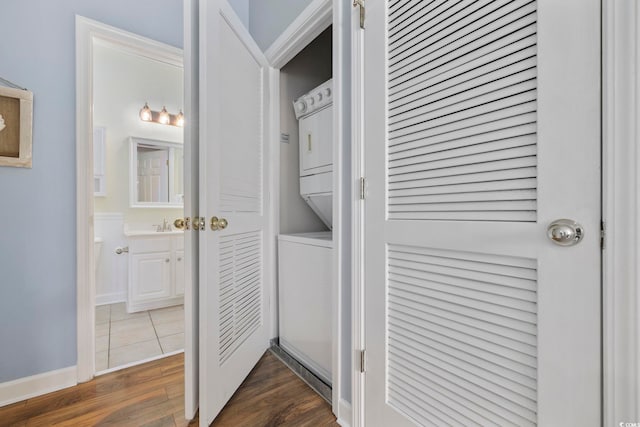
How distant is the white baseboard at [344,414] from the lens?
4.23 feet

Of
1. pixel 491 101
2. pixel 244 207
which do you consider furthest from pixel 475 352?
pixel 244 207

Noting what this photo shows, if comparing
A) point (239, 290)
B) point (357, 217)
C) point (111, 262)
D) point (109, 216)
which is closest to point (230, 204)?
point (239, 290)

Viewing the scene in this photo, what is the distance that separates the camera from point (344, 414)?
131 cm

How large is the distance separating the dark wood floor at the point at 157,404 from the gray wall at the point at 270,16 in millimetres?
2131

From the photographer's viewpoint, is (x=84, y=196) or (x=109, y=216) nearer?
(x=84, y=196)

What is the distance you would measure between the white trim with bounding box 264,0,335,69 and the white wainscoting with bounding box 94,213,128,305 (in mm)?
2506

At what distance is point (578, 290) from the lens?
647 millimetres

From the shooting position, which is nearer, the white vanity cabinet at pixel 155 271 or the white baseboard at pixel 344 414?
the white baseboard at pixel 344 414

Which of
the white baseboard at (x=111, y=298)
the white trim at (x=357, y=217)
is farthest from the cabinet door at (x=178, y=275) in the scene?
the white trim at (x=357, y=217)

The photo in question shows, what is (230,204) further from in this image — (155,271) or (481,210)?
(155,271)

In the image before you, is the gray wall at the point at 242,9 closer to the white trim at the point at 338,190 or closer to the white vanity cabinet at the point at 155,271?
the white trim at the point at 338,190
